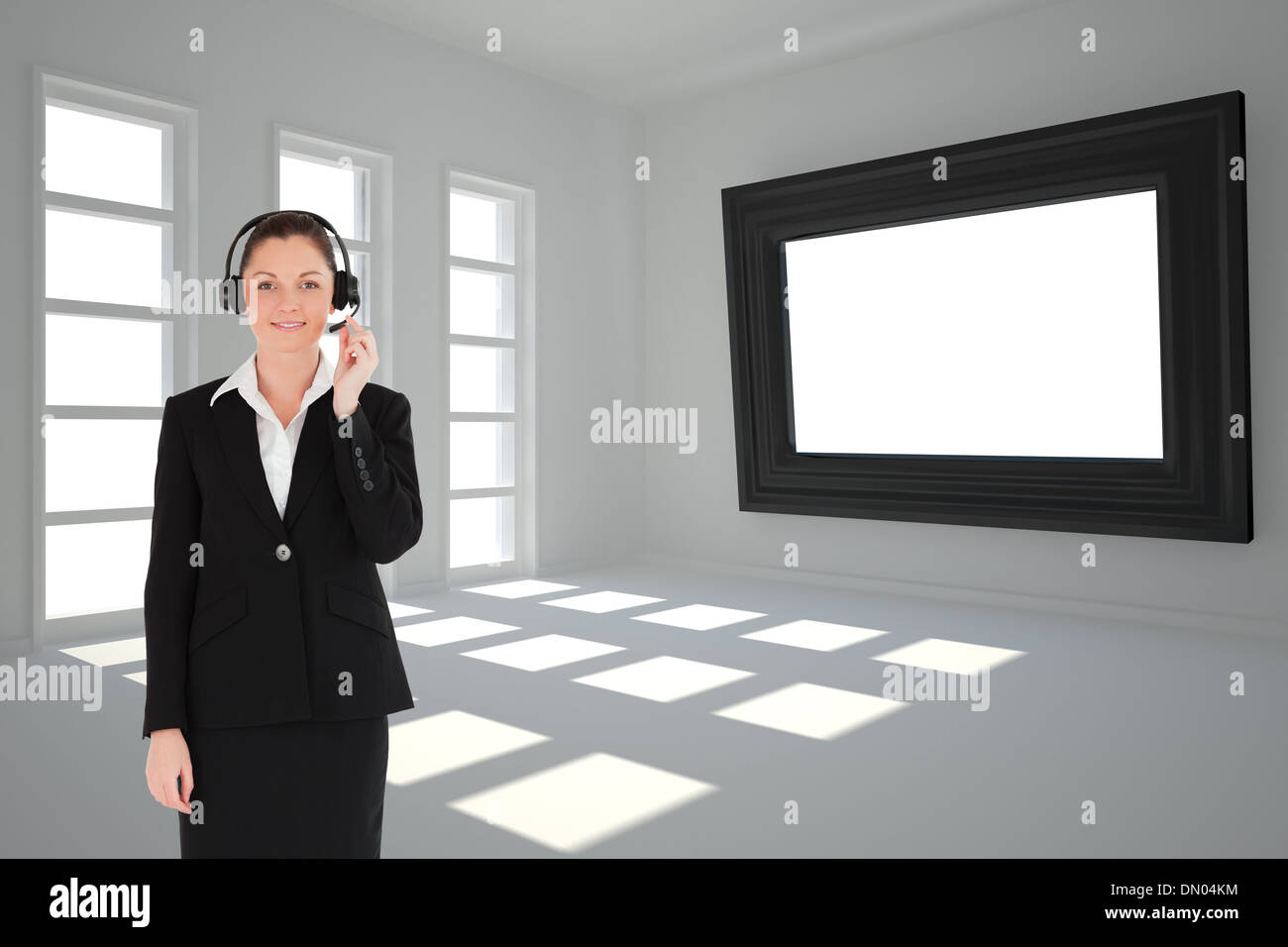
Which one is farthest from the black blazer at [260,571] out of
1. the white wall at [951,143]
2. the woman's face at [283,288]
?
the white wall at [951,143]

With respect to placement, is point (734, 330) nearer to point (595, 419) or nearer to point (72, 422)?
point (595, 419)

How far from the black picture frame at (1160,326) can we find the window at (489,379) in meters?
1.95

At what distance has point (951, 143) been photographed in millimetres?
7961

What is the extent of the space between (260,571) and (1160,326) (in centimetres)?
663

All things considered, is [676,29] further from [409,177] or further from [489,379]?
[489,379]

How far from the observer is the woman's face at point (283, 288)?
66.0 inches

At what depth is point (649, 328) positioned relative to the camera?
10.3 metres

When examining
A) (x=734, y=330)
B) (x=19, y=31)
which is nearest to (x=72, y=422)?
(x=19, y=31)

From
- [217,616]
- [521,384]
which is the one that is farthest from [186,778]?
[521,384]

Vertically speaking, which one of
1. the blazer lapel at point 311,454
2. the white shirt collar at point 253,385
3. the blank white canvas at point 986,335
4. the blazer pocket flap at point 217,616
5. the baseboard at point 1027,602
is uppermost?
the blank white canvas at point 986,335

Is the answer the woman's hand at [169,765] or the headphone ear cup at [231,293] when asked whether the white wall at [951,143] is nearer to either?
the headphone ear cup at [231,293]
